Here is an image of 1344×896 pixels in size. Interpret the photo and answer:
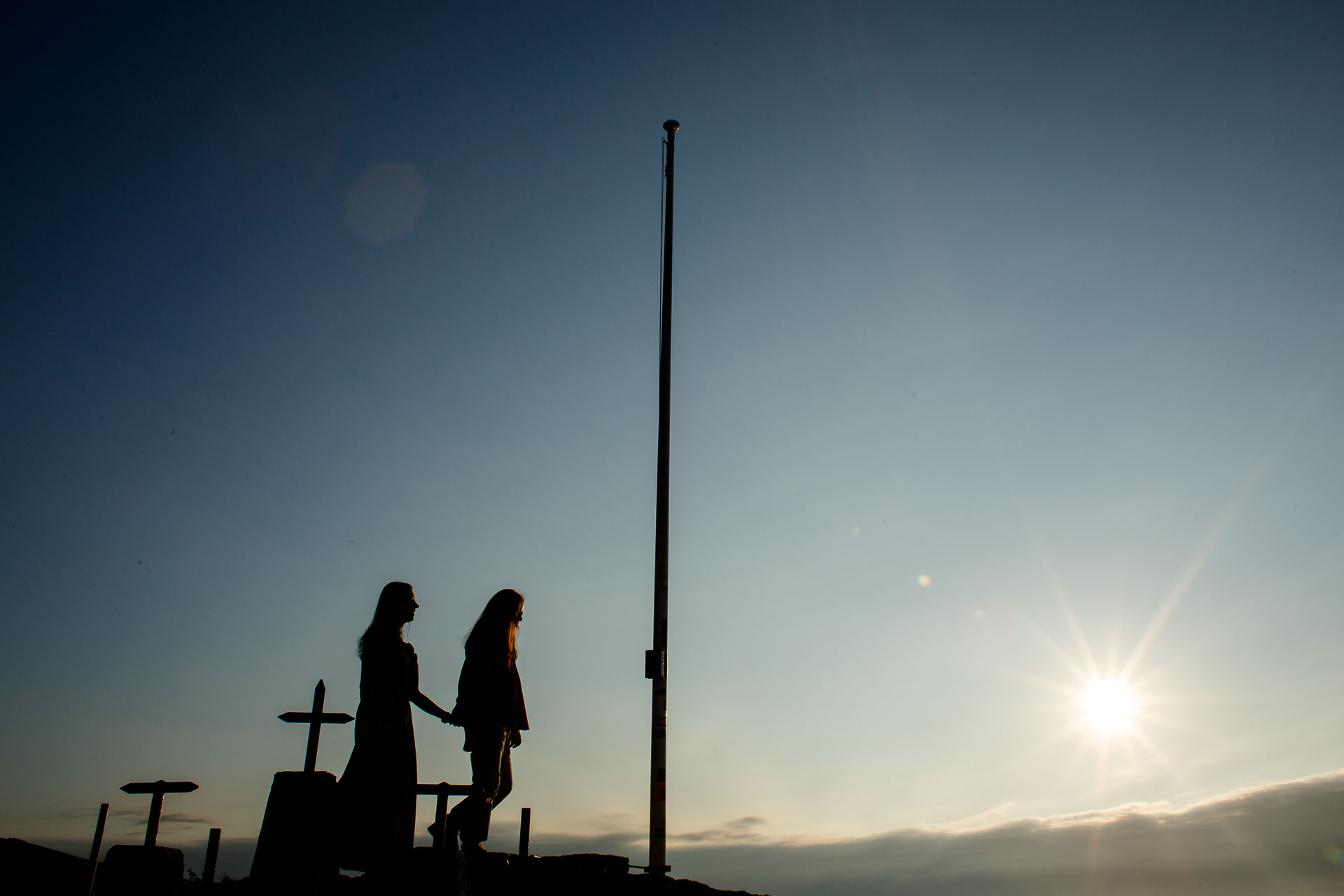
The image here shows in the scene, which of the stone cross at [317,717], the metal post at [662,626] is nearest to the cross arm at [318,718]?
the stone cross at [317,717]

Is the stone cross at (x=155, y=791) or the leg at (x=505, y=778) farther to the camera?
the leg at (x=505, y=778)

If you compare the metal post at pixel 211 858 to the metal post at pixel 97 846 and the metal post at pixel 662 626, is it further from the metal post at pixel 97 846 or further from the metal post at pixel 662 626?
the metal post at pixel 662 626

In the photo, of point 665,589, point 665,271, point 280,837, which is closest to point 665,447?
point 665,589

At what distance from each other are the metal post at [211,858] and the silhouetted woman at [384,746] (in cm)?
602

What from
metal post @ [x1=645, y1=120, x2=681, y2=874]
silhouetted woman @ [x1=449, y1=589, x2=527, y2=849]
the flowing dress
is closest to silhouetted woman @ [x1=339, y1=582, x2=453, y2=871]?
the flowing dress

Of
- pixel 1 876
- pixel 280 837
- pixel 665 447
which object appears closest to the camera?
pixel 280 837

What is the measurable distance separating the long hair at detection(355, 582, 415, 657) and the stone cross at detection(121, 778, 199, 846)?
4.45 ft

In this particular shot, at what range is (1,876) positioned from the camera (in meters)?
6.65

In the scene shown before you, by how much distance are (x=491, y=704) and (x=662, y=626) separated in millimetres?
3519

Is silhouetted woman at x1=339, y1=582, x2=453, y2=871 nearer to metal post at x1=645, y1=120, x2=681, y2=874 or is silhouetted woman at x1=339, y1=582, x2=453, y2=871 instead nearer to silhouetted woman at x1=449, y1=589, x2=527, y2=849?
silhouetted woman at x1=449, y1=589, x2=527, y2=849

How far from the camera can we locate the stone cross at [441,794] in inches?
232

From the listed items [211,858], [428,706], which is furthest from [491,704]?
[211,858]

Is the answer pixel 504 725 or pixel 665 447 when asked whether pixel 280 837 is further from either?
pixel 665 447

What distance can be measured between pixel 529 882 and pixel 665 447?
528cm
